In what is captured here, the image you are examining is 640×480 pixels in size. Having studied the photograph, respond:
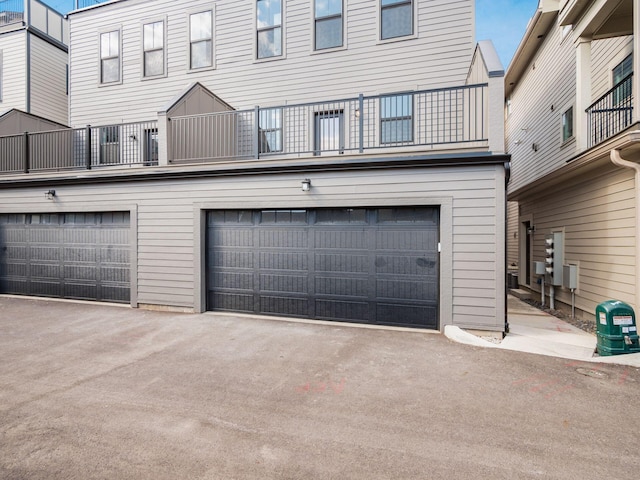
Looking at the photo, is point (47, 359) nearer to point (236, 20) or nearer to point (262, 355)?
point (262, 355)

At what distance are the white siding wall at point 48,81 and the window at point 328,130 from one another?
36.6 feet

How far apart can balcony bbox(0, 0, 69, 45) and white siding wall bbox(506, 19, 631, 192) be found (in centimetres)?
1781

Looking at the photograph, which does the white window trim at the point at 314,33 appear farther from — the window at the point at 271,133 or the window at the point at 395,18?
the window at the point at 271,133

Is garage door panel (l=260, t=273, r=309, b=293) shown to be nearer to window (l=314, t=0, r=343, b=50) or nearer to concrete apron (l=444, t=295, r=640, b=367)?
concrete apron (l=444, t=295, r=640, b=367)

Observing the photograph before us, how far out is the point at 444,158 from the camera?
5.64 metres

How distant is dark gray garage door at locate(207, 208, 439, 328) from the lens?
20.0 ft

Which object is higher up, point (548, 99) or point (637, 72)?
point (548, 99)

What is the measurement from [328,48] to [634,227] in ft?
25.3

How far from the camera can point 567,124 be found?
9.09 metres

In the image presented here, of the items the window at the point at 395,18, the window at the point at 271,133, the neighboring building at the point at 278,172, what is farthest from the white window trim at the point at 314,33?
the window at the point at 271,133

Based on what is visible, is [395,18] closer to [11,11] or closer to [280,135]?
[280,135]

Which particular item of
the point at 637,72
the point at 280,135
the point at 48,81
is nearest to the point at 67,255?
the point at 280,135

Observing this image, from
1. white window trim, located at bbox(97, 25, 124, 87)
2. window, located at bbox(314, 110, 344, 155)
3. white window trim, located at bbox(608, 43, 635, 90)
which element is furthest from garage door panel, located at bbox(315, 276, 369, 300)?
white window trim, located at bbox(97, 25, 124, 87)

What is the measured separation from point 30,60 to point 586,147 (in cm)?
1765
